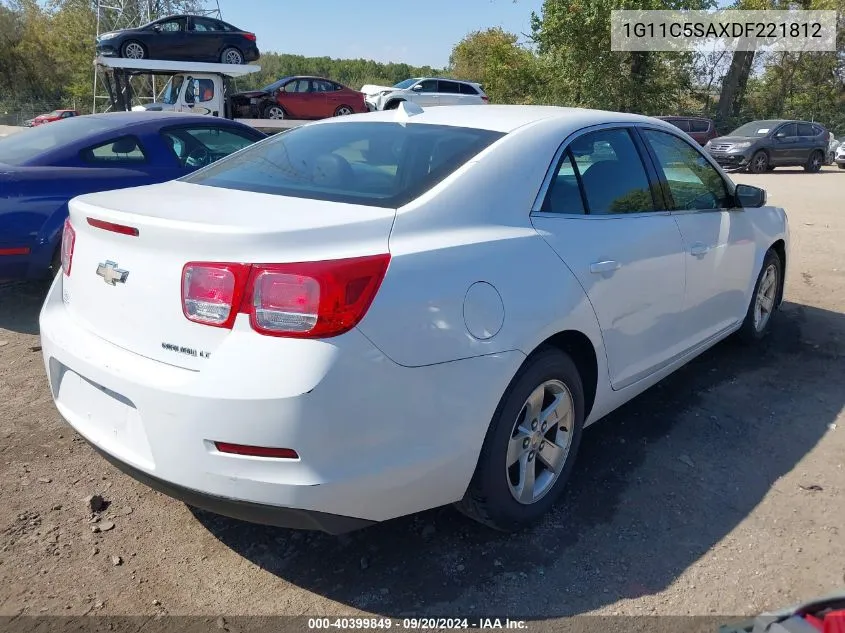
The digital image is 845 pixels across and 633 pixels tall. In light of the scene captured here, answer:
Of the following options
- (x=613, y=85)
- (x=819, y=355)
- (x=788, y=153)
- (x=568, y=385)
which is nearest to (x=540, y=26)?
(x=613, y=85)

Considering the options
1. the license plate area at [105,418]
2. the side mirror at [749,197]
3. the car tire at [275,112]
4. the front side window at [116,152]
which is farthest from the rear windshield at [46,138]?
the car tire at [275,112]

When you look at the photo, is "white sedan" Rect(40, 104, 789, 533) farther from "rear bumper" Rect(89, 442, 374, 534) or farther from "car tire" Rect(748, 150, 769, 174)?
"car tire" Rect(748, 150, 769, 174)

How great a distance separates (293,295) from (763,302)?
13.2 ft

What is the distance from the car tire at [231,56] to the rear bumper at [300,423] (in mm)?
16365

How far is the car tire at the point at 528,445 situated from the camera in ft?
8.42

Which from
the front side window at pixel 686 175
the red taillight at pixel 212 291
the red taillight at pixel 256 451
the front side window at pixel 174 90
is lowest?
the red taillight at pixel 256 451

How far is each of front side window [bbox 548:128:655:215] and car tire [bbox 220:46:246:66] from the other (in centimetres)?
1539

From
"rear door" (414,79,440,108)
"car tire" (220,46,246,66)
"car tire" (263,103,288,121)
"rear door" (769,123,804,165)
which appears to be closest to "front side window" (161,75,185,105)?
"car tire" (220,46,246,66)

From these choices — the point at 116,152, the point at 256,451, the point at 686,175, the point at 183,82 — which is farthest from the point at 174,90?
the point at 256,451

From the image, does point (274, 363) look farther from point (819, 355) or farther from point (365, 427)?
point (819, 355)

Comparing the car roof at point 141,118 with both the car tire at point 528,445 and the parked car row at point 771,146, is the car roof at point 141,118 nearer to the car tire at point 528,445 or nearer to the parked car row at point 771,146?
the car tire at point 528,445

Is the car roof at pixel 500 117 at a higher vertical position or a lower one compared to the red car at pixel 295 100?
A: lower

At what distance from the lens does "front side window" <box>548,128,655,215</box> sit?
321cm

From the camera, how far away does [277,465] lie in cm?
214
